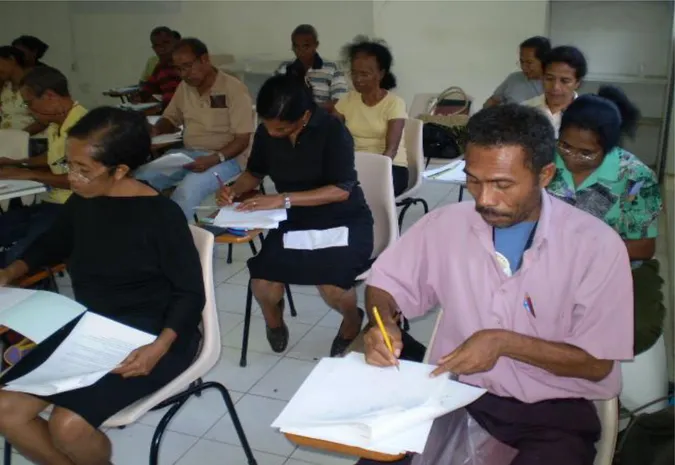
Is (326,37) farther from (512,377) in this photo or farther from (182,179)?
(512,377)

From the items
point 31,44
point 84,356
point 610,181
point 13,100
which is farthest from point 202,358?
point 31,44

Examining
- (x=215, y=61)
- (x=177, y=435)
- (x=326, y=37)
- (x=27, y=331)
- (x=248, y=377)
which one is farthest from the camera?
(x=215, y=61)

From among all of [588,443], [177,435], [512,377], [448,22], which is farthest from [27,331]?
[448,22]

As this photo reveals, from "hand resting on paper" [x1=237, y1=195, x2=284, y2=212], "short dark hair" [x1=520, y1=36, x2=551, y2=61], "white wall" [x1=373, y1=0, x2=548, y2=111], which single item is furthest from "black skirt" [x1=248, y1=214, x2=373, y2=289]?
"white wall" [x1=373, y1=0, x2=548, y2=111]

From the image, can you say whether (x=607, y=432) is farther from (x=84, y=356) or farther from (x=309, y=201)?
(x=309, y=201)

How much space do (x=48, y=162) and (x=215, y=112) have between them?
1.02 m

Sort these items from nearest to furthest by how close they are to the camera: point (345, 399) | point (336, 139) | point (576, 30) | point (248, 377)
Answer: point (345, 399)
point (336, 139)
point (248, 377)
point (576, 30)

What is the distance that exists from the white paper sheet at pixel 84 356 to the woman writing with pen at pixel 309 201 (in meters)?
0.89

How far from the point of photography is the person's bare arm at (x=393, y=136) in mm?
3600

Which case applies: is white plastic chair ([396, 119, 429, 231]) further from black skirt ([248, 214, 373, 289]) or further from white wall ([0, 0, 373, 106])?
white wall ([0, 0, 373, 106])

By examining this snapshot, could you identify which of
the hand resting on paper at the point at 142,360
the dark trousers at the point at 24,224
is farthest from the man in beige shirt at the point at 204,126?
the hand resting on paper at the point at 142,360

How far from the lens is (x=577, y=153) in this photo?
212 centimetres

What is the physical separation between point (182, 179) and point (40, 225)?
1.12 m

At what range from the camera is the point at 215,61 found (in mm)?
7156
